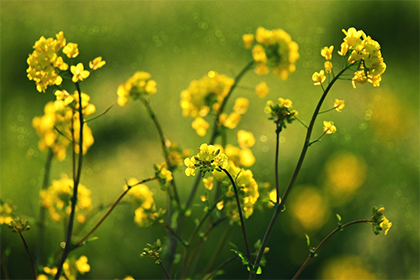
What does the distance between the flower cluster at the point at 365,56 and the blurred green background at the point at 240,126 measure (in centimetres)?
100

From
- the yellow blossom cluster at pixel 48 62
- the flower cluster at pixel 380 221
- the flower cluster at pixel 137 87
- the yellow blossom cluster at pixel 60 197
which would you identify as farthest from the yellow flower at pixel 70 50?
the flower cluster at pixel 380 221

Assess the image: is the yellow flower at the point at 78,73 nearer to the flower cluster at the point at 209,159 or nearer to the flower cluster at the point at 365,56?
the flower cluster at the point at 209,159

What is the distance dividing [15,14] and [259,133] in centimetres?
165

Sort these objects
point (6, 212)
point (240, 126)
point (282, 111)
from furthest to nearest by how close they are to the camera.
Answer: point (240, 126) < point (6, 212) < point (282, 111)

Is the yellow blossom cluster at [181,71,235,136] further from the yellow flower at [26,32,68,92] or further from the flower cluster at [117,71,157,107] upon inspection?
the yellow flower at [26,32,68,92]

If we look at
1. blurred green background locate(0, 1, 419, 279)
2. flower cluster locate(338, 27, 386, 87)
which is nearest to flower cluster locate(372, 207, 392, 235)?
flower cluster locate(338, 27, 386, 87)

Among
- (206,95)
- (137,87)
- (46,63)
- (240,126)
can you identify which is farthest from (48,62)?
(240,126)

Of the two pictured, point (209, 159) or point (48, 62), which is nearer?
point (209, 159)

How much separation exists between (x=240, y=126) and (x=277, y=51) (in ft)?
4.49

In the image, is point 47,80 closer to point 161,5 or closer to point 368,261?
point 368,261

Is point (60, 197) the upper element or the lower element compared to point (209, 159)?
lower

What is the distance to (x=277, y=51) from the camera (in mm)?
1271

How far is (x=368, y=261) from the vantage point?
6.83ft

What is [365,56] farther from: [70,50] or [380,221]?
[70,50]
